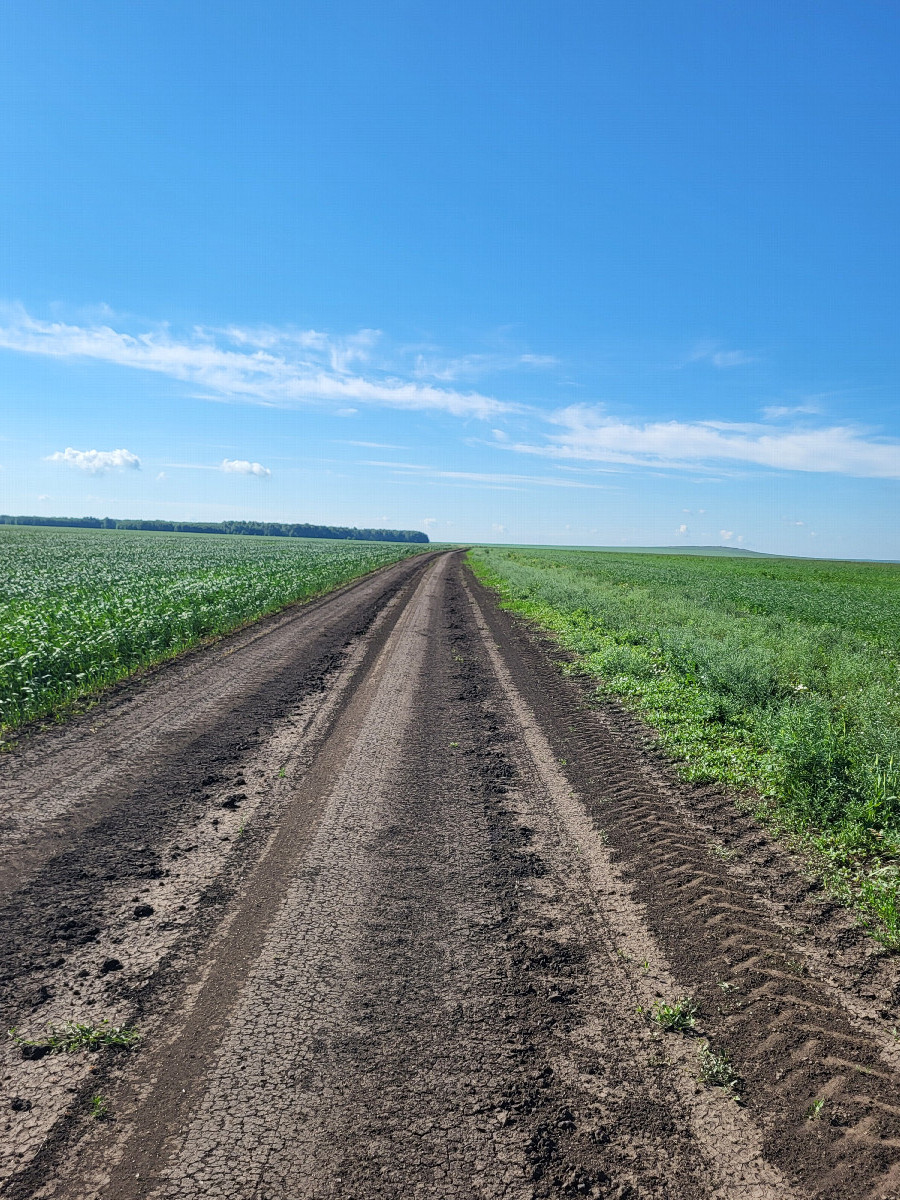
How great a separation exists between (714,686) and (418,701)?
4743 mm

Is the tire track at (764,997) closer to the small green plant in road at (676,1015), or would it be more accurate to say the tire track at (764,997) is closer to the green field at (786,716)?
the small green plant in road at (676,1015)

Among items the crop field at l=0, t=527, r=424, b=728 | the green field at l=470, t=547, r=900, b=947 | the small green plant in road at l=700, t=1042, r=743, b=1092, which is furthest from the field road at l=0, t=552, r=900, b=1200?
the crop field at l=0, t=527, r=424, b=728

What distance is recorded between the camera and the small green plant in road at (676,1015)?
3.49 meters

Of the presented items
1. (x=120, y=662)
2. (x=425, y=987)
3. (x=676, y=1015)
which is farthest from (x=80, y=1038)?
(x=120, y=662)

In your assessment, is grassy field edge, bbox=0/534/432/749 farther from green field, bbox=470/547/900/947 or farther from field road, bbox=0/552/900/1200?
green field, bbox=470/547/900/947

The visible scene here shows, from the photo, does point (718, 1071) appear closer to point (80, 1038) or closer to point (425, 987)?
point (425, 987)

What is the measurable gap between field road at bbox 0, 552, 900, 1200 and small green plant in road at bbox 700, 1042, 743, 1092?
0.01 m

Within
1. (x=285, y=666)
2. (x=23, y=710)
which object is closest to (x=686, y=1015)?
(x=23, y=710)

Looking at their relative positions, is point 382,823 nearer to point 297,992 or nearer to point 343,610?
point 297,992

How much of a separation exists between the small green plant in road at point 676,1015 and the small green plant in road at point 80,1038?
2.75 m

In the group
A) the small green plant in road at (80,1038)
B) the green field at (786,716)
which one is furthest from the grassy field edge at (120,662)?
the green field at (786,716)

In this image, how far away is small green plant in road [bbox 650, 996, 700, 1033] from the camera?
3490mm

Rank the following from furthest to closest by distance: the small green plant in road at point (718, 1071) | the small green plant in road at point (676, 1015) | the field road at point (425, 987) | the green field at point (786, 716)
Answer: the green field at point (786, 716) < the small green plant in road at point (676, 1015) < the small green plant in road at point (718, 1071) < the field road at point (425, 987)

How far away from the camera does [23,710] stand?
9.59 metres
